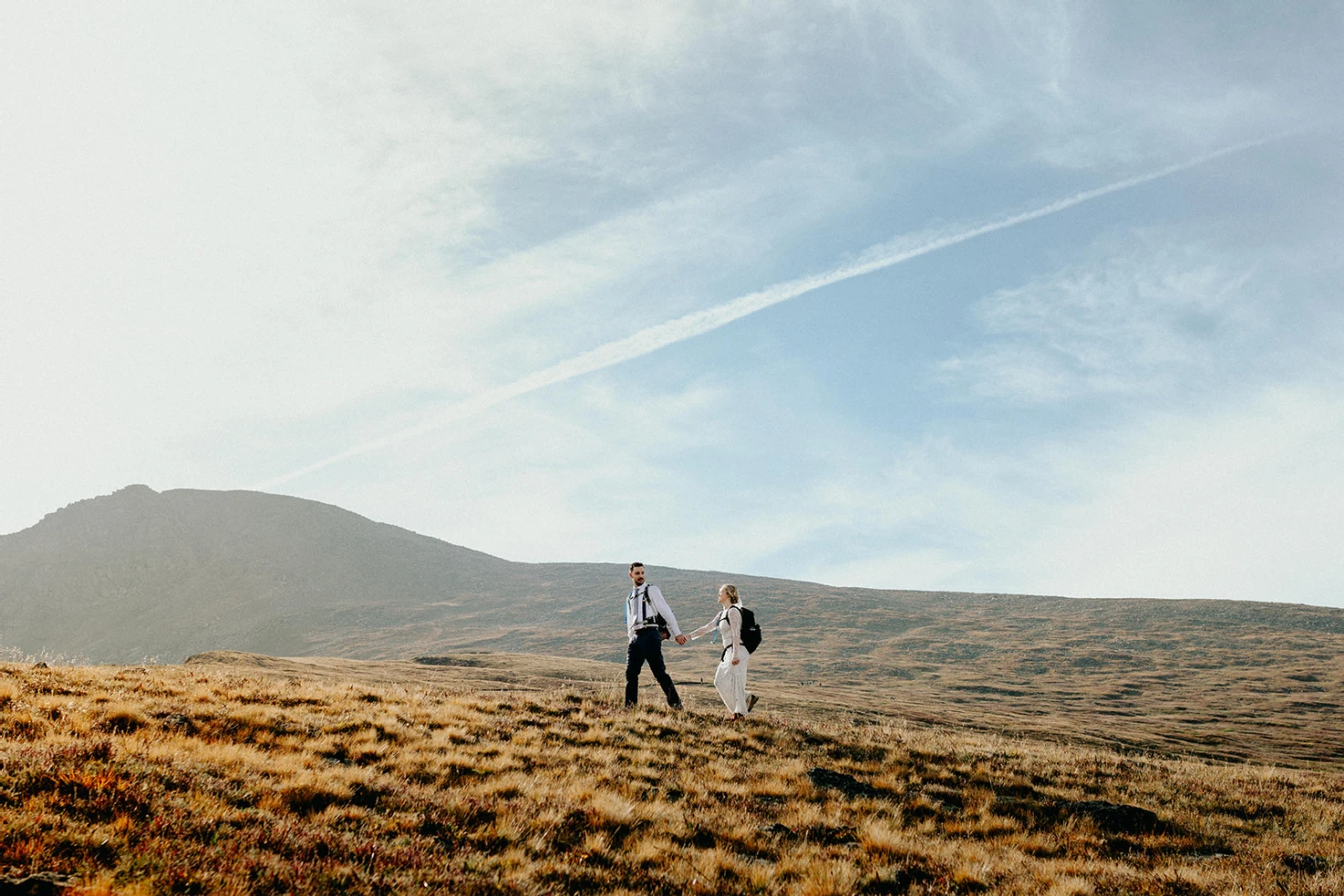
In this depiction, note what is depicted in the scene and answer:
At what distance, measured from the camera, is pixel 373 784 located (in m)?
8.59

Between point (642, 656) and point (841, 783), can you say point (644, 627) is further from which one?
point (841, 783)

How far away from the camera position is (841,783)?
12.0m

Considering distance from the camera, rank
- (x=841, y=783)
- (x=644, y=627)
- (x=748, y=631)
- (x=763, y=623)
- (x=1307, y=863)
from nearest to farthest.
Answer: (x=1307, y=863) → (x=841, y=783) → (x=644, y=627) → (x=748, y=631) → (x=763, y=623)

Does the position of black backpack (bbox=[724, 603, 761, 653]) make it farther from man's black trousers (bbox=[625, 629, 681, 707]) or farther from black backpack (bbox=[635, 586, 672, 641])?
man's black trousers (bbox=[625, 629, 681, 707])

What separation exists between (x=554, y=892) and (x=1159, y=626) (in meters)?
138

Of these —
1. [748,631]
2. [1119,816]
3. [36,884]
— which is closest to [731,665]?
[748,631]

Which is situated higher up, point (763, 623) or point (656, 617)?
point (656, 617)

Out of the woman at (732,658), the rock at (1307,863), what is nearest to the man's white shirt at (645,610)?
the woman at (732,658)

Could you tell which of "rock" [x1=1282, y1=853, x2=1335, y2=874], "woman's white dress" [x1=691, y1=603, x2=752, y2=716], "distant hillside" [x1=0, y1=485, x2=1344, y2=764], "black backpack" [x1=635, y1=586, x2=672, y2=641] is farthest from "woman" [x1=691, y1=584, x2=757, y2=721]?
"distant hillside" [x1=0, y1=485, x2=1344, y2=764]

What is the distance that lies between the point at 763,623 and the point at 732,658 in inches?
4476

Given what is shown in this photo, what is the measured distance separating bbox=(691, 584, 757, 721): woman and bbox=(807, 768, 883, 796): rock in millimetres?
4351

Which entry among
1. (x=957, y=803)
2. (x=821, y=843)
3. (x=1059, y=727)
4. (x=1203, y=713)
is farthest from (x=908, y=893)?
(x=1203, y=713)

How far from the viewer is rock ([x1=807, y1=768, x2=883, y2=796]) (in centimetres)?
1170

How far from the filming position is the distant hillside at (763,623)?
209 ft
